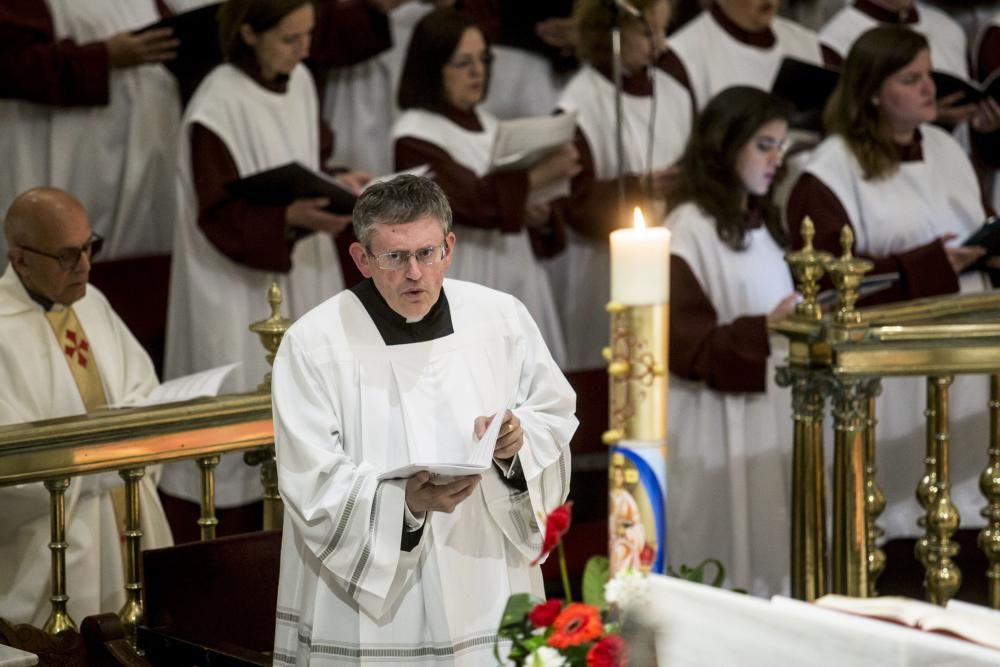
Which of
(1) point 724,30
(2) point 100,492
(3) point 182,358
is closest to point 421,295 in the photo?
(2) point 100,492

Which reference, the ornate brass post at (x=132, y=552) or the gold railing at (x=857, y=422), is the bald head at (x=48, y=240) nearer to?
the ornate brass post at (x=132, y=552)

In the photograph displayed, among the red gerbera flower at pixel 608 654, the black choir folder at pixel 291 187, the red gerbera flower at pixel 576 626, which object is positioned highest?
the black choir folder at pixel 291 187

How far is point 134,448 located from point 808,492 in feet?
6.90

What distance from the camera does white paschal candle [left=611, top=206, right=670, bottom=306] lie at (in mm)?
2221

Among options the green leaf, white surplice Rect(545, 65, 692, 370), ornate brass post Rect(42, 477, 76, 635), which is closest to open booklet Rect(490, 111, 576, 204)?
white surplice Rect(545, 65, 692, 370)

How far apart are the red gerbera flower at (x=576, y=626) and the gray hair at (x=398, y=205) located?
1.39m

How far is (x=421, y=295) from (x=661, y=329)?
1.57 m

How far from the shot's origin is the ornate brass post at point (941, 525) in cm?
506

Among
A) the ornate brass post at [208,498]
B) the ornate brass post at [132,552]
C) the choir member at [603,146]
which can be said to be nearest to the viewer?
the ornate brass post at [132,552]

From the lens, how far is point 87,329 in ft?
18.1

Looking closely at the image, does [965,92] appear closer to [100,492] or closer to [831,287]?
[831,287]

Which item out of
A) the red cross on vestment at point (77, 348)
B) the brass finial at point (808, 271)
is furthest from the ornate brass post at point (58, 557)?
the brass finial at point (808, 271)

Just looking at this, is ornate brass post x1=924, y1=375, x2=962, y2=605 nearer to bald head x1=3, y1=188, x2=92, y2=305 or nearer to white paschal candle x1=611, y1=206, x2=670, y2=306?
bald head x1=3, y1=188, x2=92, y2=305

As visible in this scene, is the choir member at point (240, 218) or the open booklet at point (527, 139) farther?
the open booklet at point (527, 139)
